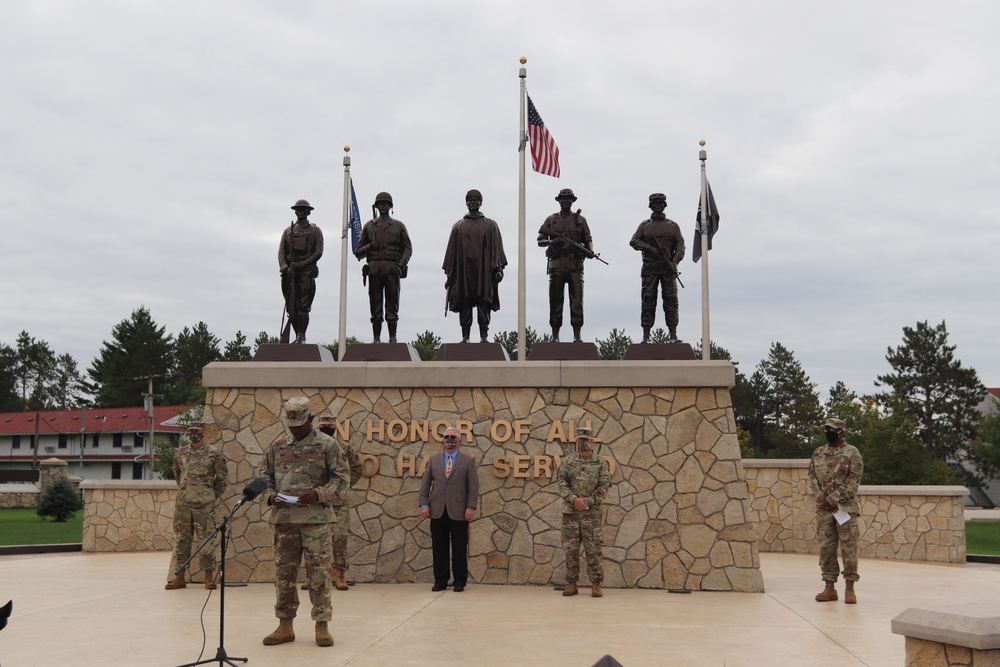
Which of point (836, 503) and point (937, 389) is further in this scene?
point (937, 389)

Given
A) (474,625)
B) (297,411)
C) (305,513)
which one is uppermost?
(297,411)

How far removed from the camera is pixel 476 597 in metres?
9.95

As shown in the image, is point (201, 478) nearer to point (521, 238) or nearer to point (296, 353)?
point (296, 353)

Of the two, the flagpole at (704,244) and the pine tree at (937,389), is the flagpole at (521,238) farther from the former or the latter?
the pine tree at (937,389)

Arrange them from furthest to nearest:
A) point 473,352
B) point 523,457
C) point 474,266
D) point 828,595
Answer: point 474,266 < point 473,352 < point 523,457 < point 828,595

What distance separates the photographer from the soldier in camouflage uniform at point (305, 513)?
7070mm

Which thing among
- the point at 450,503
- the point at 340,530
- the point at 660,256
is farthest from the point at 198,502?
the point at 660,256

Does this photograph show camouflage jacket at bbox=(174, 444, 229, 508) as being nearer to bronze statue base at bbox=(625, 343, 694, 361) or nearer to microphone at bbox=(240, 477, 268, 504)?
microphone at bbox=(240, 477, 268, 504)

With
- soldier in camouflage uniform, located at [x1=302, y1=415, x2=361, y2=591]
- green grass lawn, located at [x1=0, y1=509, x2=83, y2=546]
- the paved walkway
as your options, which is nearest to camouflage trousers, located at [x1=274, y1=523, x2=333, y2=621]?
the paved walkway

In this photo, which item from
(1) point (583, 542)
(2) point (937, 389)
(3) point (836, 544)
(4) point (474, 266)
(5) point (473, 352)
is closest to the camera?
(3) point (836, 544)

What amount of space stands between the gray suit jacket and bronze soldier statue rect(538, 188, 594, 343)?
2.68 metres

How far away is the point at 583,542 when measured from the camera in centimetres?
1022

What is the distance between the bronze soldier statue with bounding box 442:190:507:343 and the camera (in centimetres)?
1247

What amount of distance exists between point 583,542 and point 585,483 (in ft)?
2.38
